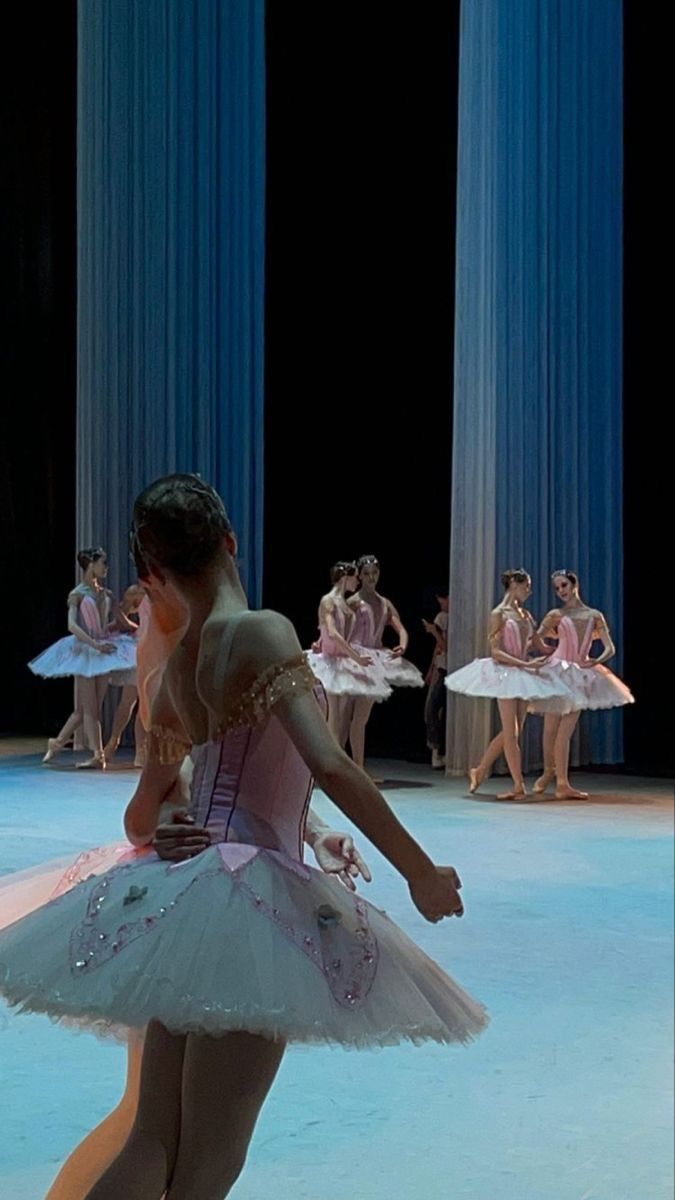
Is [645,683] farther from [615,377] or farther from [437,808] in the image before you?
[437,808]

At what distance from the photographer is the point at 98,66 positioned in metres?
11.3

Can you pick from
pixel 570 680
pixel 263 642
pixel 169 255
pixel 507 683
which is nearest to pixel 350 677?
pixel 507 683

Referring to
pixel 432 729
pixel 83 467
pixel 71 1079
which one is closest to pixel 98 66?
pixel 83 467

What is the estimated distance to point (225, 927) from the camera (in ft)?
5.94

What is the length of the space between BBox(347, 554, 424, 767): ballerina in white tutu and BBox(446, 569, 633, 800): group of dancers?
19.4 inches

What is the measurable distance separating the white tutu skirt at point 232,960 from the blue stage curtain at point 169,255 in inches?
370

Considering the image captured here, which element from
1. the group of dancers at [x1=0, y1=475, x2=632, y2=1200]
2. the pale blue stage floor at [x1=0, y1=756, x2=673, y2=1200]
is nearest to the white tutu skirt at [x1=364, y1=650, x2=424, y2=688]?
the pale blue stage floor at [x1=0, y1=756, x2=673, y2=1200]

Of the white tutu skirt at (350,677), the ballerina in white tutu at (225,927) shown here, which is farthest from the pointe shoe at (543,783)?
the ballerina in white tutu at (225,927)

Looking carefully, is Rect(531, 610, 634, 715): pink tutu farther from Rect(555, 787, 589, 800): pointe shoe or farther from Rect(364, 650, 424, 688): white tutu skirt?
Rect(364, 650, 424, 688): white tutu skirt

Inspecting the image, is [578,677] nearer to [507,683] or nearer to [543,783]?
[507,683]

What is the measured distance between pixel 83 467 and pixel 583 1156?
8.93 m

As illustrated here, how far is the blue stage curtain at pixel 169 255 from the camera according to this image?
11.3 meters

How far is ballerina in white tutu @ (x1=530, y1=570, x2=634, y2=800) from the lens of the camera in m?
8.91

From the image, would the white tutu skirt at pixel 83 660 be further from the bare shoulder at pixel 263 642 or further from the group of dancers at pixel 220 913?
the bare shoulder at pixel 263 642
